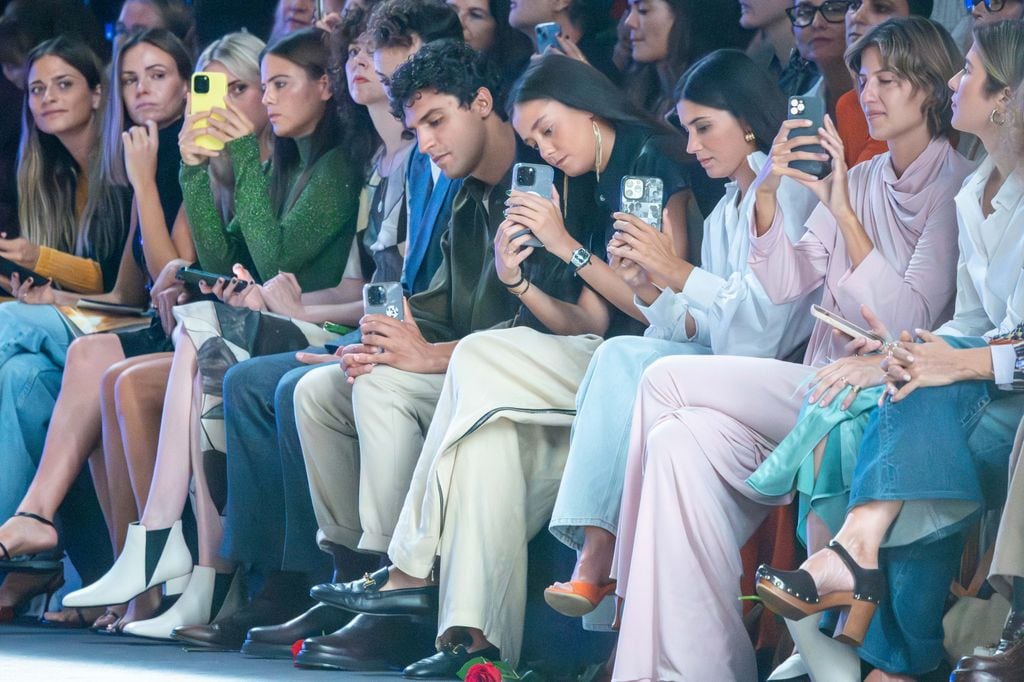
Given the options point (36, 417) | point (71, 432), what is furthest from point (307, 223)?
point (36, 417)

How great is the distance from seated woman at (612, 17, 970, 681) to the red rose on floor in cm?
31

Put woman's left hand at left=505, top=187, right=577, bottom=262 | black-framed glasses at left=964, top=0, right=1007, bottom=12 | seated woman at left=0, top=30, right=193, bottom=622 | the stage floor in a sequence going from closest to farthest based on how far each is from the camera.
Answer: the stage floor
black-framed glasses at left=964, top=0, right=1007, bottom=12
woman's left hand at left=505, top=187, right=577, bottom=262
seated woman at left=0, top=30, right=193, bottom=622

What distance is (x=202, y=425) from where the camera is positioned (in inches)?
164

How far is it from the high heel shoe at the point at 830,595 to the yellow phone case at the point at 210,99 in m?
2.63

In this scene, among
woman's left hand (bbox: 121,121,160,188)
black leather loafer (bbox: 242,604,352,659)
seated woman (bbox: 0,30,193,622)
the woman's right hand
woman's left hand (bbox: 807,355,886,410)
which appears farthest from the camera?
woman's left hand (bbox: 121,121,160,188)

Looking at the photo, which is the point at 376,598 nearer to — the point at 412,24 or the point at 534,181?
the point at 534,181

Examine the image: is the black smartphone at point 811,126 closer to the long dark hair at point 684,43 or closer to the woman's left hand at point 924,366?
the woman's left hand at point 924,366

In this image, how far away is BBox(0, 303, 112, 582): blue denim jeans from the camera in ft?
15.3

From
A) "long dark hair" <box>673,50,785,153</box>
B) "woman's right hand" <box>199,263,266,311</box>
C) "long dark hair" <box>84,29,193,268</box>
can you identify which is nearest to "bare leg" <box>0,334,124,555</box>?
"woman's right hand" <box>199,263,266,311</box>

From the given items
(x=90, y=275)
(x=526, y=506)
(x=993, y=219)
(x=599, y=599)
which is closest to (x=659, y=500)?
(x=599, y=599)

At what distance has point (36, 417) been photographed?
4.75 m

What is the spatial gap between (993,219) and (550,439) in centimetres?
104

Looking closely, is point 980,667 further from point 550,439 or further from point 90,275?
point 90,275

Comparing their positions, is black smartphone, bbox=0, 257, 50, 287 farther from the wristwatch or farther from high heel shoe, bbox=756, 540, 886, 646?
high heel shoe, bbox=756, 540, 886, 646
